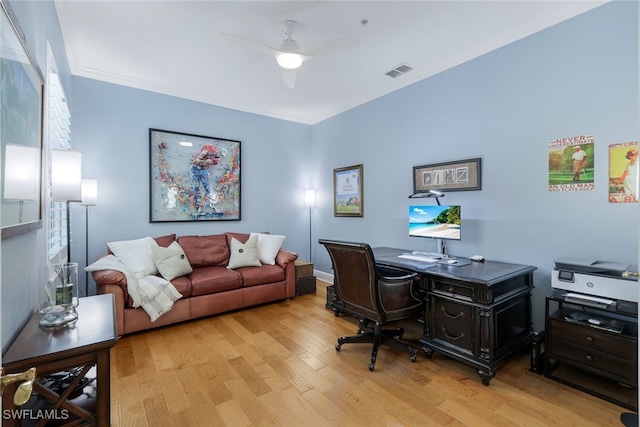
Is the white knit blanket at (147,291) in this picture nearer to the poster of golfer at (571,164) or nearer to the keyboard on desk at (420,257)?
the keyboard on desk at (420,257)

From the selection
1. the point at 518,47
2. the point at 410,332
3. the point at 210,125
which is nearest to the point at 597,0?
the point at 518,47

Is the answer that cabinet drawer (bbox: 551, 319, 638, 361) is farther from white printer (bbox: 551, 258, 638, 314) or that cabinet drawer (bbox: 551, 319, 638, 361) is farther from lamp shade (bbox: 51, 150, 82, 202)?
lamp shade (bbox: 51, 150, 82, 202)

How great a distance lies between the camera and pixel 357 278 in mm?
2426

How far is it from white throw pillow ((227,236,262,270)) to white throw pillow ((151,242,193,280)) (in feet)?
1.79

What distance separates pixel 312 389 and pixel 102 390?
129cm

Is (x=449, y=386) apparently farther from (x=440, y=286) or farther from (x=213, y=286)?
(x=213, y=286)

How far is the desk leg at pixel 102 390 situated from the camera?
1250mm

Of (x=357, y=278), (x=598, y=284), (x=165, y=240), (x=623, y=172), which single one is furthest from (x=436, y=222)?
(x=165, y=240)

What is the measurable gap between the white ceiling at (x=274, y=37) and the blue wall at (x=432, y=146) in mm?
159

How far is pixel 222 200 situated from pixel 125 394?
9.04 feet

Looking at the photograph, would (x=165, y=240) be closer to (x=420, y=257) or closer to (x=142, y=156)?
(x=142, y=156)

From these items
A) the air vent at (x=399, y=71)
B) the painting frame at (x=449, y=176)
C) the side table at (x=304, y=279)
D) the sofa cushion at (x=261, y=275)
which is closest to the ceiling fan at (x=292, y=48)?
the air vent at (x=399, y=71)

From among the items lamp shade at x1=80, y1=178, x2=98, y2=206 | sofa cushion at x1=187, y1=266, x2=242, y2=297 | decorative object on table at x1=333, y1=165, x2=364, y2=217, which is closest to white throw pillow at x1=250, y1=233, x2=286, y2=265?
sofa cushion at x1=187, y1=266, x2=242, y2=297

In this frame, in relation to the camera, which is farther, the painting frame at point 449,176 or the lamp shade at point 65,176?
the painting frame at point 449,176
